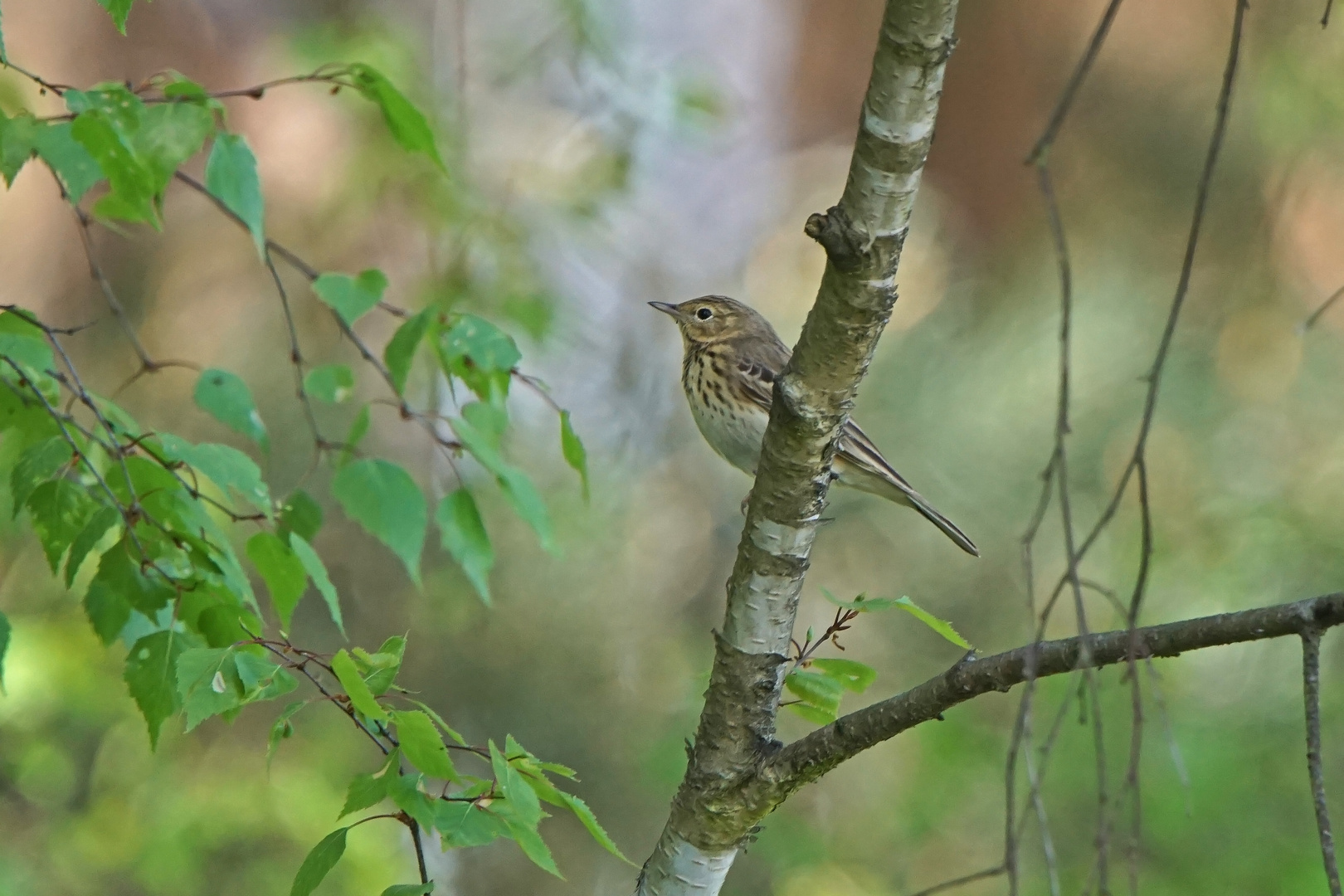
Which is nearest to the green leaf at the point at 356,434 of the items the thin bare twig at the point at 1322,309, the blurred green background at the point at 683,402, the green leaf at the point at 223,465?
the green leaf at the point at 223,465

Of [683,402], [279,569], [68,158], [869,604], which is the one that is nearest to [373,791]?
[279,569]

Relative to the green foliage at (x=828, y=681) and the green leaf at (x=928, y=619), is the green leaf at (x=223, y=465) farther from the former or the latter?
the green leaf at (x=928, y=619)

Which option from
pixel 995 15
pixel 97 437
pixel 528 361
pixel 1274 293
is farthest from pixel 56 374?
pixel 995 15

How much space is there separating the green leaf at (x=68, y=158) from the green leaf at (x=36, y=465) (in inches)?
16.3

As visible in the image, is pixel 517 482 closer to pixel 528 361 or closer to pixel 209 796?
pixel 528 361

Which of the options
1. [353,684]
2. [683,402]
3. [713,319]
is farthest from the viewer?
[683,402]

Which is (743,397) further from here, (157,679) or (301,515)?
(157,679)

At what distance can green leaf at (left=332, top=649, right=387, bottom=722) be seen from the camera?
156cm

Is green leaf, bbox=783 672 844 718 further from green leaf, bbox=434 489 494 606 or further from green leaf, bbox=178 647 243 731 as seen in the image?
green leaf, bbox=178 647 243 731

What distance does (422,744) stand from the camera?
1.66 m

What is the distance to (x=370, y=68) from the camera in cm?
223

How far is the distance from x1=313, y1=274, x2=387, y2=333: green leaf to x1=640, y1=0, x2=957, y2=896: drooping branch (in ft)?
2.75

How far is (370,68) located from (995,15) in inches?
196

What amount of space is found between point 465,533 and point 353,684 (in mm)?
858
